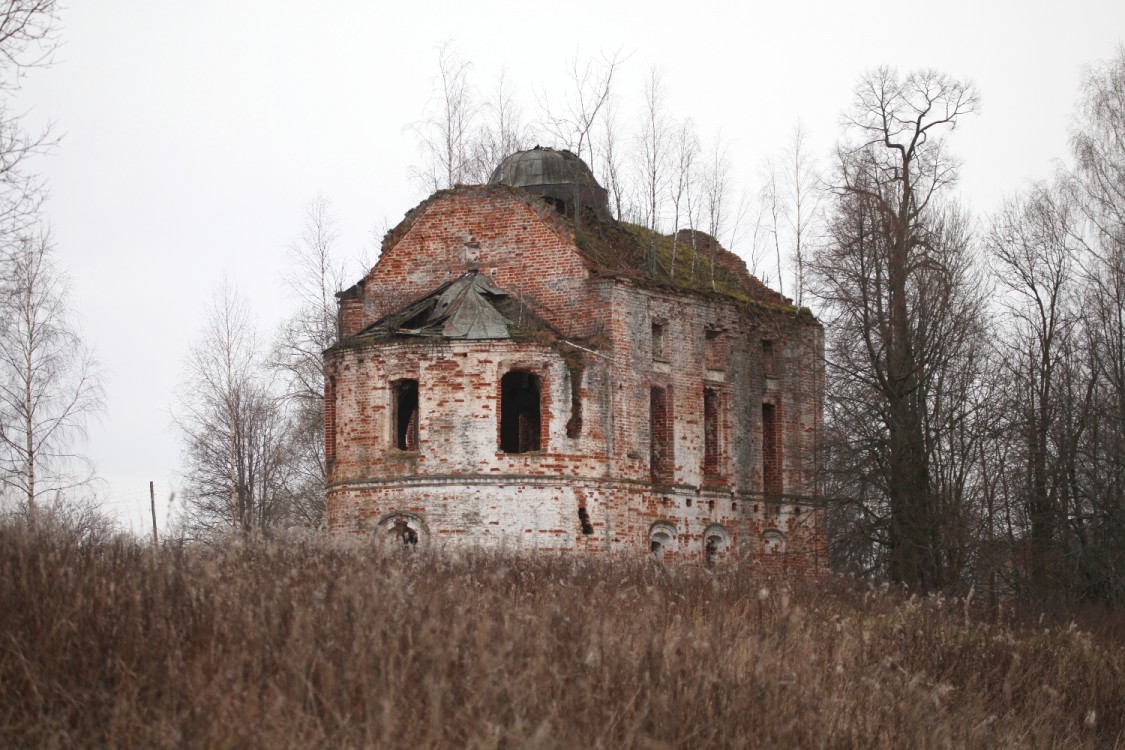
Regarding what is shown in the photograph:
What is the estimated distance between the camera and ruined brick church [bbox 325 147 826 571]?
2505 cm

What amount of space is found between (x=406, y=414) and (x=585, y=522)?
510cm

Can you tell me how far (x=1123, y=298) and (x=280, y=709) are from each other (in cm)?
2581

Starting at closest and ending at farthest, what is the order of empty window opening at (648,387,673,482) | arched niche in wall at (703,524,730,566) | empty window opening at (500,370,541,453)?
empty window opening at (648,387,673,482)
arched niche in wall at (703,524,730,566)
empty window opening at (500,370,541,453)

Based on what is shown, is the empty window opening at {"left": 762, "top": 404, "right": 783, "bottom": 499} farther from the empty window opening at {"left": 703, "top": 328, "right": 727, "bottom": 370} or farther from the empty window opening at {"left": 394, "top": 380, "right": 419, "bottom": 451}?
the empty window opening at {"left": 394, "top": 380, "right": 419, "bottom": 451}

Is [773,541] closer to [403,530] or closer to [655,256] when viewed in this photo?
[655,256]

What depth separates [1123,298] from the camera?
2944cm

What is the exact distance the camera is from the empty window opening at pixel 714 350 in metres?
28.3

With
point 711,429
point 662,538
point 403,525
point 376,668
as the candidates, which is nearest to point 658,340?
point 711,429

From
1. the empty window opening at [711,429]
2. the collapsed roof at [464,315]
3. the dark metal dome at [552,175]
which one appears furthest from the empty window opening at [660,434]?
the dark metal dome at [552,175]

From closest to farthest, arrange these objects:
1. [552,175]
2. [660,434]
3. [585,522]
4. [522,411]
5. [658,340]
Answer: [585,522], [660,434], [658,340], [522,411], [552,175]

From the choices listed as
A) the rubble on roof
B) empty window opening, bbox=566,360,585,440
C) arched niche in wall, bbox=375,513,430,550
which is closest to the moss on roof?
the rubble on roof

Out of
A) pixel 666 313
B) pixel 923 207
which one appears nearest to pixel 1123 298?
pixel 923 207

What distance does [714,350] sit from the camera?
2852cm

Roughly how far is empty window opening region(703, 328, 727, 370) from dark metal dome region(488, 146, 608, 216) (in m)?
4.53
